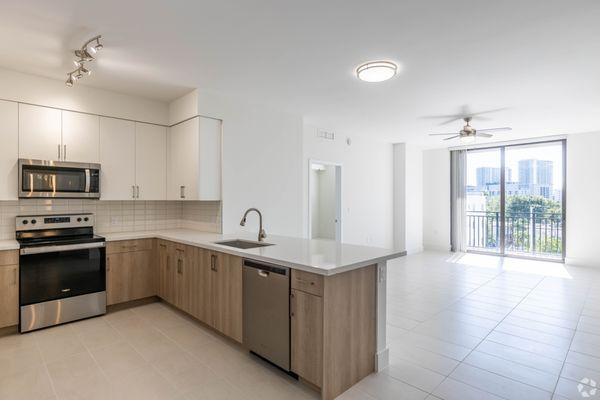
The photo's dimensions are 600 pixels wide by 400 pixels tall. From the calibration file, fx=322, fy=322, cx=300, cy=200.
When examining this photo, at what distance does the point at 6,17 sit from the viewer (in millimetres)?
2350

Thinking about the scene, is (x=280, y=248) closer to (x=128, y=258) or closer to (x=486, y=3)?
(x=128, y=258)

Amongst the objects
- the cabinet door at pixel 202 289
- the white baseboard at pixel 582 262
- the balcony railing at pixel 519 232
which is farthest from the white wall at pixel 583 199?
the cabinet door at pixel 202 289

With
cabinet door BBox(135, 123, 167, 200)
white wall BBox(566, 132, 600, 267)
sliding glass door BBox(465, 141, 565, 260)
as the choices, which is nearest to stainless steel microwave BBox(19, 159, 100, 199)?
cabinet door BBox(135, 123, 167, 200)

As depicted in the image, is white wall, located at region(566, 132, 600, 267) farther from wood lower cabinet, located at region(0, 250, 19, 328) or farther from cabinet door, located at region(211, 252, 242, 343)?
wood lower cabinet, located at region(0, 250, 19, 328)

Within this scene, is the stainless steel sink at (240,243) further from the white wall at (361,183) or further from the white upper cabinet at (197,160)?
the white wall at (361,183)

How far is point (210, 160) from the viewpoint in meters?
4.00

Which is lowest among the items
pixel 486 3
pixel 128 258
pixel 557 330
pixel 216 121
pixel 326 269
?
pixel 557 330

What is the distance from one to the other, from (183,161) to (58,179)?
4.39 ft

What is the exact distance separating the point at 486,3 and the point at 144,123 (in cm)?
394

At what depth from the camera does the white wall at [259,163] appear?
4125 millimetres

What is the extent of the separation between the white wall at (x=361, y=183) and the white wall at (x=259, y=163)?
0.84 m

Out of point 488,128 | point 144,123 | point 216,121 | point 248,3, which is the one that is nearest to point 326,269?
point 248,3

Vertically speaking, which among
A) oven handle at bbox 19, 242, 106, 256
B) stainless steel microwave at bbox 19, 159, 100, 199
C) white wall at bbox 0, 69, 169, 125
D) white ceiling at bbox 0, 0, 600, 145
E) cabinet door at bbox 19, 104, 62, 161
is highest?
white ceiling at bbox 0, 0, 600, 145

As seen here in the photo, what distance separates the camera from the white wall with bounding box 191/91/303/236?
13.5ft
